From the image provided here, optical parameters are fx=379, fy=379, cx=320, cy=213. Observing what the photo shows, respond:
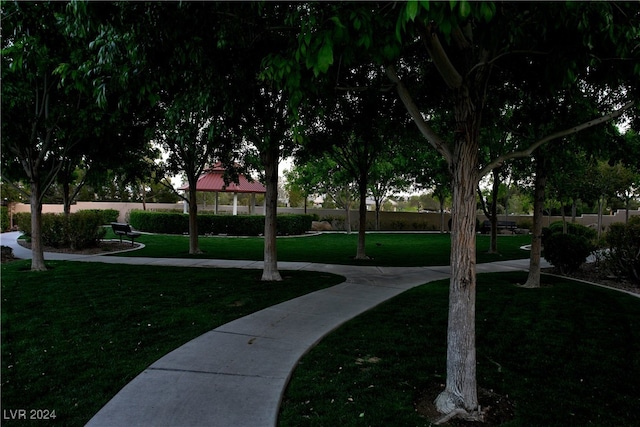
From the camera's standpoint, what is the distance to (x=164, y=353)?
4.52 meters

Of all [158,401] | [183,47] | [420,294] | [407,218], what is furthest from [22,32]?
[407,218]

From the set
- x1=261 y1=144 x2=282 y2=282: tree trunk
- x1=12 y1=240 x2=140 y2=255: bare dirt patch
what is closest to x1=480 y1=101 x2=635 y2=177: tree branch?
x1=261 y1=144 x2=282 y2=282: tree trunk

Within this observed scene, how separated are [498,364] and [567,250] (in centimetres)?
725

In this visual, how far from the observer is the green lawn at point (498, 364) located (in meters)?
3.34

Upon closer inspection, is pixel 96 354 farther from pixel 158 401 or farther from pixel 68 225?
pixel 68 225

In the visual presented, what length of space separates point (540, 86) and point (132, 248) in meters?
15.0

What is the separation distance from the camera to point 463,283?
350cm

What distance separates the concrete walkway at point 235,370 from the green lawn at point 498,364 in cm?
25

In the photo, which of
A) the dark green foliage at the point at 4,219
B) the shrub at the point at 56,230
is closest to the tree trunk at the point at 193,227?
the shrub at the point at 56,230

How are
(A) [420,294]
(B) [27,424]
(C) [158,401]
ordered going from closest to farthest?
(B) [27,424], (C) [158,401], (A) [420,294]

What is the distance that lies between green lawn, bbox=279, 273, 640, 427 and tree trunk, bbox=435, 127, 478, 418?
15.2 inches

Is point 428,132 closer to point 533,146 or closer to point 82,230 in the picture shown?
point 533,146

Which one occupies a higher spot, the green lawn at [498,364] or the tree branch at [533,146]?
the tree branch at [533,146]

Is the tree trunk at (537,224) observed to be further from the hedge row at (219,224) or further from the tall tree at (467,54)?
the hedge row at (219,224)
